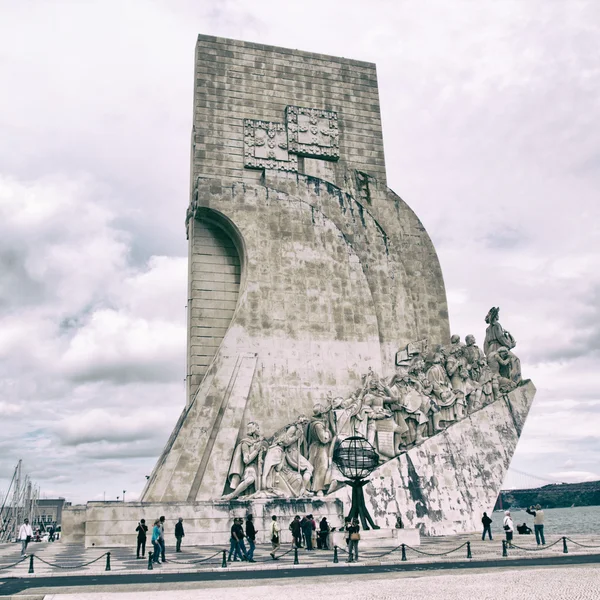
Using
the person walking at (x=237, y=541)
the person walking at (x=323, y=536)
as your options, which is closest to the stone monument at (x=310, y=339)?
the person walking at (x=323, y=536)

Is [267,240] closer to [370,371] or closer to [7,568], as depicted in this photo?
[370,371]

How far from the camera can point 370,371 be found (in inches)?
671

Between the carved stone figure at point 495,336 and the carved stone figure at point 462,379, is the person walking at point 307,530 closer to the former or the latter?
the carved stone figure at point 462,379

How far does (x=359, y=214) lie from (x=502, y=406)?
6562 mm

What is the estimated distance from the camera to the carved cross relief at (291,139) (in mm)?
19891

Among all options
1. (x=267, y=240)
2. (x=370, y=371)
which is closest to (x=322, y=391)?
(x=370, y=371)

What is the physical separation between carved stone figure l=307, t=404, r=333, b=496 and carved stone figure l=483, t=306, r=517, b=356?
523 centimetres

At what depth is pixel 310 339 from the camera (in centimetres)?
1698

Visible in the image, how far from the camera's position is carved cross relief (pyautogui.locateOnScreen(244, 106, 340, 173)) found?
19891 mm

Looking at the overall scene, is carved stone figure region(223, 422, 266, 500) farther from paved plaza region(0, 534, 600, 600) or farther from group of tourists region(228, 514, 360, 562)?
paved plaza region(0, 534, 600, 600)

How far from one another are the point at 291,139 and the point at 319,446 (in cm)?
954

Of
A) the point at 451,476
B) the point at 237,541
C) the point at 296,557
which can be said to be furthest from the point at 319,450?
the point at 296,557

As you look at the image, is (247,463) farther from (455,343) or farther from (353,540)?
(455,343)

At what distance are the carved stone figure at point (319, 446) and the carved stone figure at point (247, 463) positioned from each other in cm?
112
